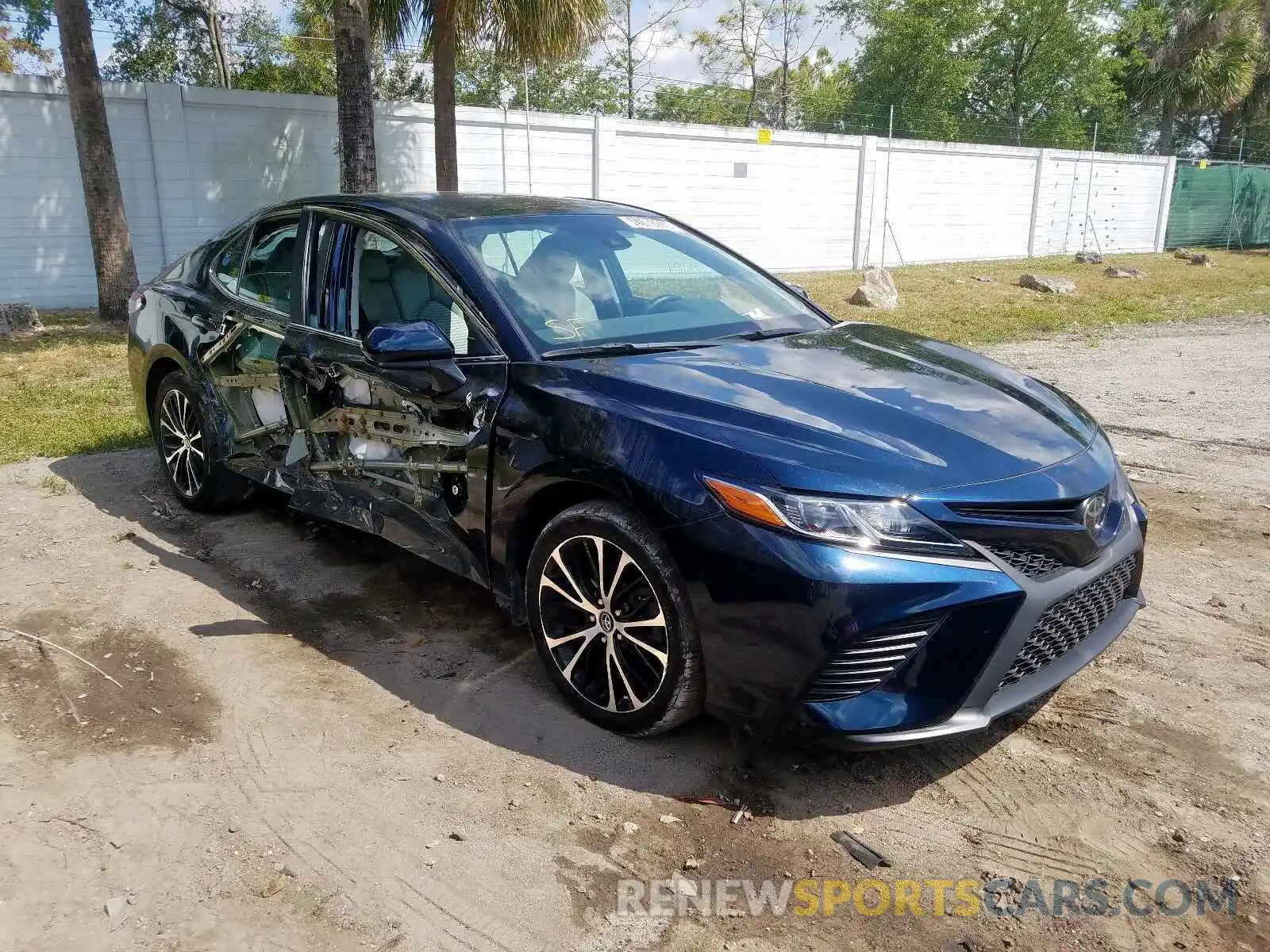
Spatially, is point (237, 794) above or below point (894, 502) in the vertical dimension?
below

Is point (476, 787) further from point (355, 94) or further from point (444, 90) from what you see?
point (444, 90)

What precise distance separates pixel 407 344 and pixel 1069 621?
222 centimetres

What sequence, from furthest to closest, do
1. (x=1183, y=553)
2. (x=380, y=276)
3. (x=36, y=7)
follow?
(x=36, y=7) → (x=1183, y=553) → (x=380, y=276)

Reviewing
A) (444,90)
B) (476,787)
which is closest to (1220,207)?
(444,90)

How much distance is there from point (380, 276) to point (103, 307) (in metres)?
8.53

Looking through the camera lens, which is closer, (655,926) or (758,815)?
(655,926)

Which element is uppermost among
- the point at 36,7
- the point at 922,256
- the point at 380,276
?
the point at 36,7

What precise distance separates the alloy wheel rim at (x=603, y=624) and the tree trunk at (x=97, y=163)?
8334mm

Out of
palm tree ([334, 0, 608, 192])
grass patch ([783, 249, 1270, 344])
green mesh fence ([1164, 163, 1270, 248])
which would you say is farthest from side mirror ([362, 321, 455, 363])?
green mesh fence ([1164, 163, 1270, 248])

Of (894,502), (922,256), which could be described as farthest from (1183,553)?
(922,256)

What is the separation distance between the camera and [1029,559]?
267 centimetres

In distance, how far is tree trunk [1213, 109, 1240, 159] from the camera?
3456 cm

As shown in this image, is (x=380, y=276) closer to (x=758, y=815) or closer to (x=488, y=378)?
(x=488, y=378)

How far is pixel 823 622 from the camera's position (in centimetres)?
251
